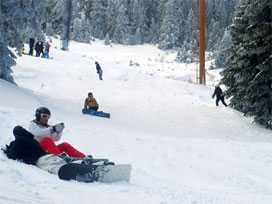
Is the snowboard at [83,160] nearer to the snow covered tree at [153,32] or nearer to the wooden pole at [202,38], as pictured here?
the wooden pole at [202,38]

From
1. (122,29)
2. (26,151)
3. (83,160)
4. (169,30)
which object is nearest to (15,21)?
(26,151)

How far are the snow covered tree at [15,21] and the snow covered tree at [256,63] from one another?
895cm

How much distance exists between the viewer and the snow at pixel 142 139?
504 centimetres

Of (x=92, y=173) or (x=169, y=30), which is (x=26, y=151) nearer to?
(x=92, y=173)

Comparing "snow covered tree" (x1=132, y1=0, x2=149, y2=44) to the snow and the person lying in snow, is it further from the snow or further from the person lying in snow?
the person lying in snow

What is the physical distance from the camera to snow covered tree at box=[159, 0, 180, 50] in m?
61.8

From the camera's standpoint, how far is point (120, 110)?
58.6ft

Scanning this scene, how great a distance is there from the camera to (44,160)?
600cm

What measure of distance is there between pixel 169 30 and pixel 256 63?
46773mm

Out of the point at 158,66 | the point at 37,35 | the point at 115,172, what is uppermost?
the point at 37,35

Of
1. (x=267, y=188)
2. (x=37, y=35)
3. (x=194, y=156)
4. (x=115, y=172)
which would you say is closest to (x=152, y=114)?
(x=37, y=35)

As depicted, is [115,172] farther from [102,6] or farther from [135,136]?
[102,6]

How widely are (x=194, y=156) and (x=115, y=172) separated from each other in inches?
180

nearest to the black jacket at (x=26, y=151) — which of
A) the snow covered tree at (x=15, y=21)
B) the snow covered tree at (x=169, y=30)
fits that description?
the snow covered tree at (x=15, y=21)
